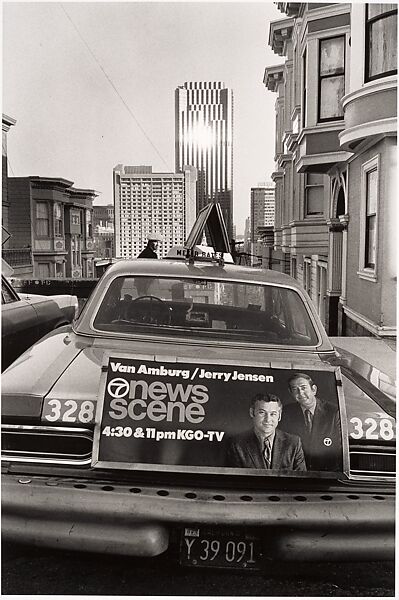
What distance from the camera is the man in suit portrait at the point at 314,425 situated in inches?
94.7

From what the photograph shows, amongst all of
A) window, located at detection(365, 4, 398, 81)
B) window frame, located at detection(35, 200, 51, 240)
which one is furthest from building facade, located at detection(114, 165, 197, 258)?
window frame, located at detection(35, 200, 51, 240)

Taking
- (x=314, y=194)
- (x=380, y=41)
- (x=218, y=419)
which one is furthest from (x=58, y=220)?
(x=218, y=419)

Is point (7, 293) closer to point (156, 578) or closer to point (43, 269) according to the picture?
point (156, 578)

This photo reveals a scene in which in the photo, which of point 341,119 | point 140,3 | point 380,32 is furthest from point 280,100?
point 140,3

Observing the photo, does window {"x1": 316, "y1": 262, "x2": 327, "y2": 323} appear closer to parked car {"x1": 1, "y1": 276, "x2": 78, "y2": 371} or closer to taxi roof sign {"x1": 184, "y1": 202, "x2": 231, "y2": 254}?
parked car {"x1": 1, "y1": 276, "x2": 78, "y2": 371}

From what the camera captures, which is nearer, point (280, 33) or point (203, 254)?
point (203, 254)

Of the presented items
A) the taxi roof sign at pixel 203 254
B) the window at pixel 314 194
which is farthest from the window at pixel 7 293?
the window at pixel 314 194

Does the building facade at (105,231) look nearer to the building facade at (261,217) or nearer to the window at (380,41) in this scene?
the window at (380,41)

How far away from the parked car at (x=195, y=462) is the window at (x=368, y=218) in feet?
16.2

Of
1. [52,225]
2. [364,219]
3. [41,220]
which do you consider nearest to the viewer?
[364,219]

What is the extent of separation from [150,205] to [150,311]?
209cm

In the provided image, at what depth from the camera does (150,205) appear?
5559 mm

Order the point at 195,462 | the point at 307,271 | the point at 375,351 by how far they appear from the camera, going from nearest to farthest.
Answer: the point at 195,462
the point at 375,351
the point at 307,271

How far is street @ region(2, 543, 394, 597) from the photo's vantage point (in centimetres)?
243
